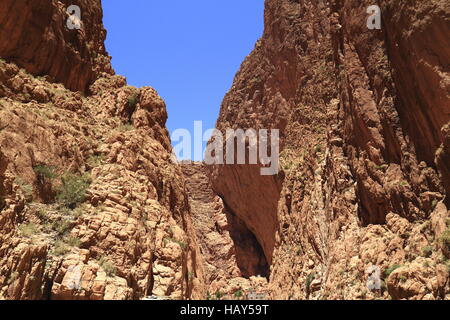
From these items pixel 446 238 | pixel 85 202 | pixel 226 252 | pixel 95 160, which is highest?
pixel 95 160

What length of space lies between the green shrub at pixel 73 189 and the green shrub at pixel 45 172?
45 centimetres

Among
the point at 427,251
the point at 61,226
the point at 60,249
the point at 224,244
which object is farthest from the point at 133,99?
the point at 224,244

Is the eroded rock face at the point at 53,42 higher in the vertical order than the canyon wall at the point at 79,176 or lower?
higher

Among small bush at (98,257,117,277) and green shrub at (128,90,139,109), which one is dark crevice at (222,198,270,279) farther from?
small bush at (98,257,117,277)

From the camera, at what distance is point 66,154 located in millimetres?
17578

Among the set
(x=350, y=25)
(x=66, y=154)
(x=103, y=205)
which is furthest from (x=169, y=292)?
(x=350, y=25)

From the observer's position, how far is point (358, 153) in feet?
79.2

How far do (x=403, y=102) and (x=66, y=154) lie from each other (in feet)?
46.0

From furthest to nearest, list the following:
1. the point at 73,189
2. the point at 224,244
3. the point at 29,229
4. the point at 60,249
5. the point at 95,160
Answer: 1. the point at 224,244
2. the point at 95,160
3. the point at 73,189
4. the point at 60,249
5. the point at 29,229

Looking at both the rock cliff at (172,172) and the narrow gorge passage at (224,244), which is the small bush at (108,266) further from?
the narrow gorge passage at (224,244)

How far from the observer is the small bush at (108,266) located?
1448 cm

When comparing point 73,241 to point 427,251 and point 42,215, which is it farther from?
point 427,251

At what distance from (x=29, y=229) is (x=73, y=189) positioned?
9.35ft

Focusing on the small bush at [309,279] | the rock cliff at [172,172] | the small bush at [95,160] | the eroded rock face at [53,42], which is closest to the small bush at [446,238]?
the rock cliff at [172,172]
